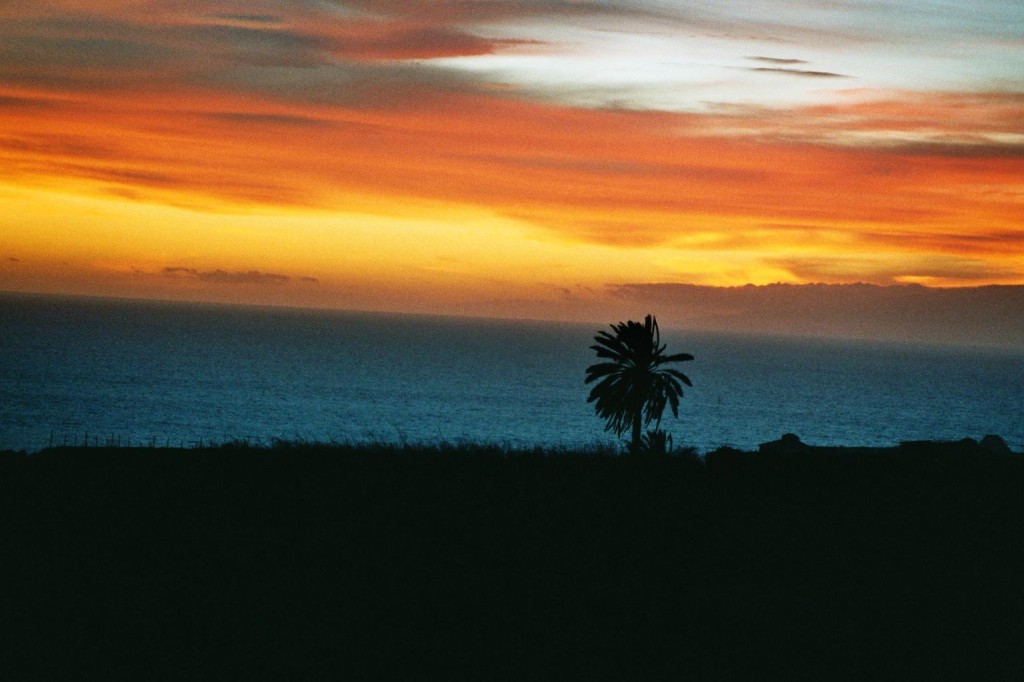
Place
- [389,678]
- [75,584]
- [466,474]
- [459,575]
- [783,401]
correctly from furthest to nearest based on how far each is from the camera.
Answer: [783,401]
[466,474]
[459,575]
[75,584]
[389,678]

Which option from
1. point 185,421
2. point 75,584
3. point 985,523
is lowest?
point 185,421

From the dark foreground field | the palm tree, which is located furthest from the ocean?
the dark foreground field

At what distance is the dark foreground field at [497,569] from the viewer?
47.3 ft

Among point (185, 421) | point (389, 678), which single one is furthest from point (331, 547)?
point (185, 421)

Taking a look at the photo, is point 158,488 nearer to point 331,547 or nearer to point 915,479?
point 331,547

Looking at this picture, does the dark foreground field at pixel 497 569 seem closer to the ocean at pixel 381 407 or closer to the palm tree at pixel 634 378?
the palm tree at pixel 634 378

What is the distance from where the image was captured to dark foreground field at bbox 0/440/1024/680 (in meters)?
14.4

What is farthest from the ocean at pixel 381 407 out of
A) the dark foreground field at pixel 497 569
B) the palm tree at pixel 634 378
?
the dark foreground field at pixel 497 569

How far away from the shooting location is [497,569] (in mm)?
18016

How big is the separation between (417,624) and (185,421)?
10263cm

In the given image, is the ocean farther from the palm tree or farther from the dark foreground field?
the dark foreground field

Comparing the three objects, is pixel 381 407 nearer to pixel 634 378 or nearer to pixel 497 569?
pixel 634 378

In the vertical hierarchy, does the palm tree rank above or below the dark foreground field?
above

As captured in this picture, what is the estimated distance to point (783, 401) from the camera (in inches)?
6609
